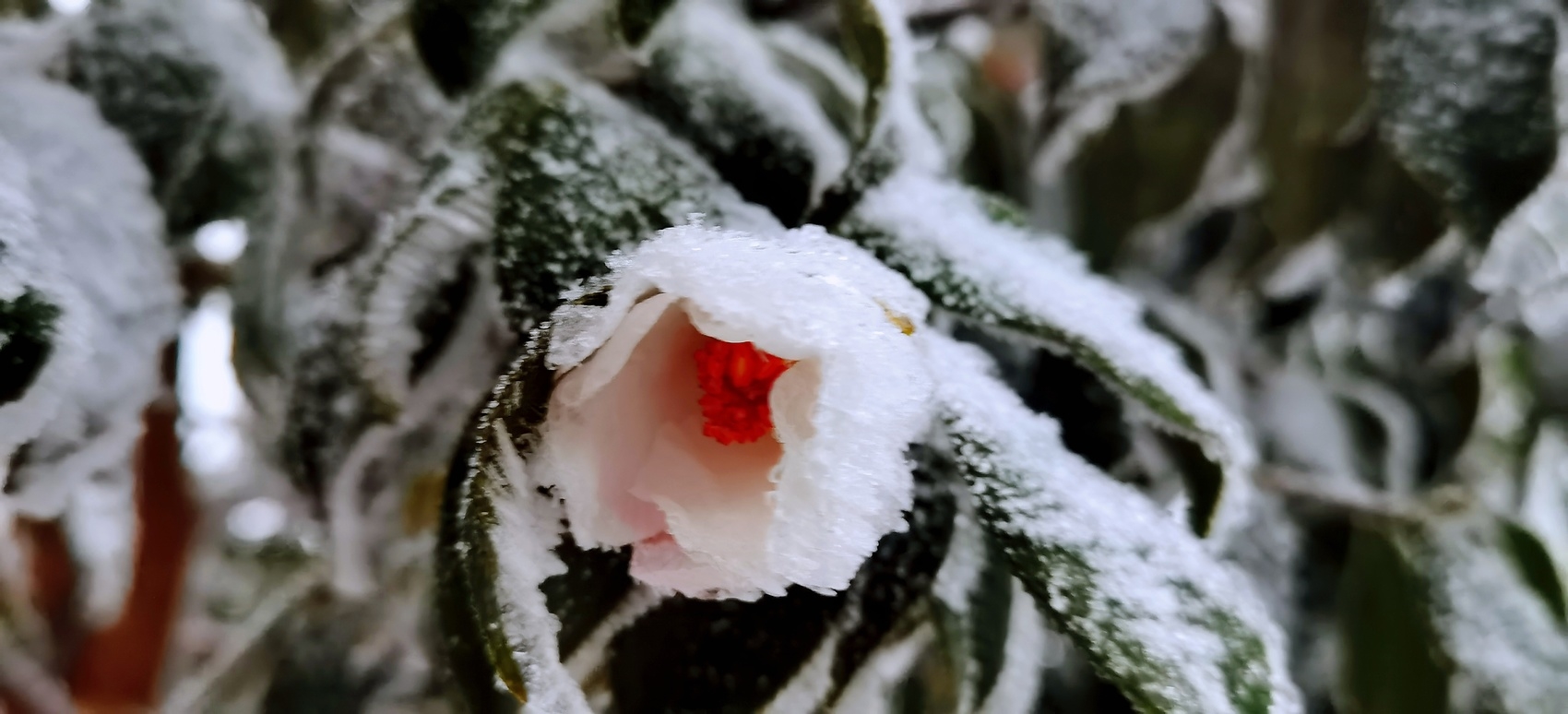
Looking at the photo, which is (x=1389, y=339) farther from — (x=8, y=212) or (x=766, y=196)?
(x=8, y=212)

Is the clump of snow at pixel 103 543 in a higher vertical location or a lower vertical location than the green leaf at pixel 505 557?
lower

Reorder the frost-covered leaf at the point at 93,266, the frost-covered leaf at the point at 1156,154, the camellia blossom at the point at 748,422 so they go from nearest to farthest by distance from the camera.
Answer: the camellia blossom at the point at 748,422
the frost-covered leaf at the point at 93,266
the frost-covered leaf at the point at 1156,154

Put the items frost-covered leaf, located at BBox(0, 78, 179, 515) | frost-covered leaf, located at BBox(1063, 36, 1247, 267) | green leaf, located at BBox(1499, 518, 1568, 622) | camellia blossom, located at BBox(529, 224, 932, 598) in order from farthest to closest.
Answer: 1. frost-covered leaf, located at BBox(1063, 36, 1247, 267)
2. green leaf, located at BBox(1499, 518, 1568, 622)
3. frost-covered leaf, located at BBox(0, 78, 179, 515)
4. camellia blossom, located at BBox(529, 224, 932, 598)

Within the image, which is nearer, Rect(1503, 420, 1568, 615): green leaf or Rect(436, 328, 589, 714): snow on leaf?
Rect(436, 328, 589, 714): snow on leaf

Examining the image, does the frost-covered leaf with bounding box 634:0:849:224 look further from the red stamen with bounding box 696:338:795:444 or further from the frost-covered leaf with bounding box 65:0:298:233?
the frost-covered leaf with bounding box 65:0:298:233

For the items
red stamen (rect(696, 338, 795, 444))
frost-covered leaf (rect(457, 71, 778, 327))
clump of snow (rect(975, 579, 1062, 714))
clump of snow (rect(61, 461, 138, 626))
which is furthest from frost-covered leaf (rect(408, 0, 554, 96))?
clump of snow (rect(61, 461, 138, 626))

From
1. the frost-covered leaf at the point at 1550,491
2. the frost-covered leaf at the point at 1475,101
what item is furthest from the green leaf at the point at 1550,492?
the frost-covered leaf at the point at 1475,101

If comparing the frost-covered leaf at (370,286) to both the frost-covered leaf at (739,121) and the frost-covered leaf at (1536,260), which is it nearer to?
the frost-covered leaf at (739,121)
